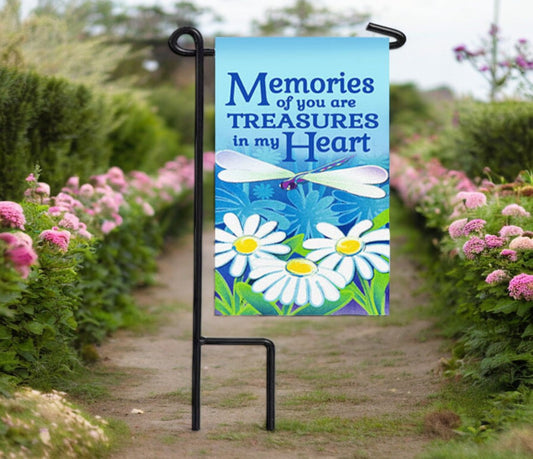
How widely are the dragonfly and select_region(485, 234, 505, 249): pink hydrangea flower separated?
34.0 inches

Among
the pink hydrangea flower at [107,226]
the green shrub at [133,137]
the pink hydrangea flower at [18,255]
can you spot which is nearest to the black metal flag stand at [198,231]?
the pink hydrangea flower at [18,255]

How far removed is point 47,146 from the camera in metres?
8.19

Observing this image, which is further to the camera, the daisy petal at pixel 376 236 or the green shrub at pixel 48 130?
the green shrub at pixel 48 130

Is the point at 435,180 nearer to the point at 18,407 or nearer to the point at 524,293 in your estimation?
the point at 524,293

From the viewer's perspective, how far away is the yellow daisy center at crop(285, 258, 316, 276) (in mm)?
4922

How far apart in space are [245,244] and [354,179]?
73 cm

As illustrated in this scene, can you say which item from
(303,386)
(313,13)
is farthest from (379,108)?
(313,13)

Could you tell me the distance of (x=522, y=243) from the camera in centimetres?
515

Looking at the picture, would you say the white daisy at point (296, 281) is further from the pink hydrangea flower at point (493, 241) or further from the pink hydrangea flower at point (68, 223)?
the pink hydrangea flower at point (68, 223)

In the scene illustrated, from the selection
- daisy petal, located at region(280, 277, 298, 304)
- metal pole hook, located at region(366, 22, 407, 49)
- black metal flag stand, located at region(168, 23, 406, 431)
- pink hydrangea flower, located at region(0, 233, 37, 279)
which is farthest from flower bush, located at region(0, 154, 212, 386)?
metal pole hook, located at region(366, 22, 407, 49)

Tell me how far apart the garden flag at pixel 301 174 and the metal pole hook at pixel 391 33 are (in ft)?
0.22

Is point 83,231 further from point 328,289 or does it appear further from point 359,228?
point 359,228

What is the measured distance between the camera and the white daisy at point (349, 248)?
4.92 metres

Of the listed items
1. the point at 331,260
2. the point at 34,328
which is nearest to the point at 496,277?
the point at 331,260
